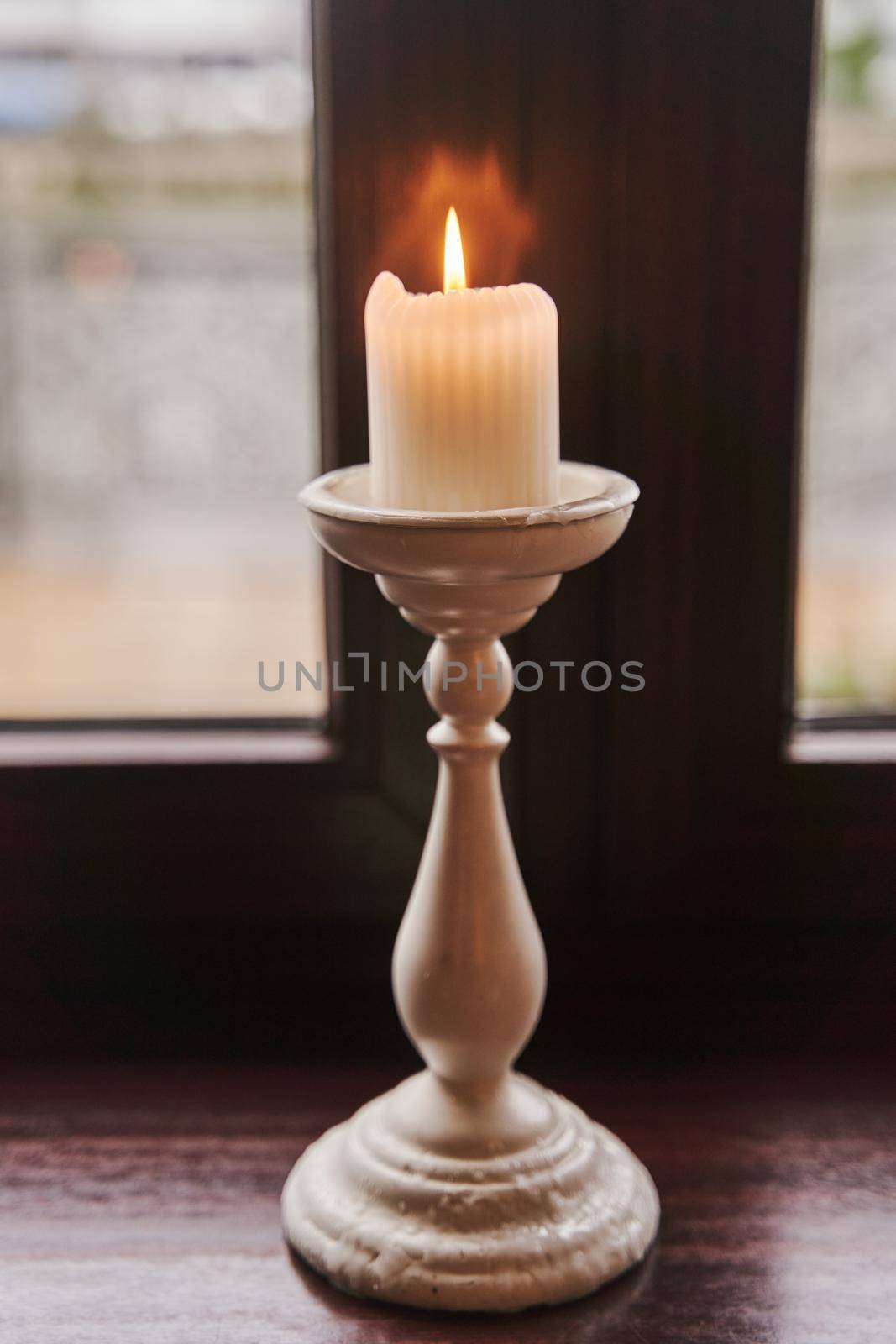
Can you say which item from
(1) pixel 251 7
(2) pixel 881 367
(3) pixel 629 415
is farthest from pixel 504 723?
(1) pixel 251 7

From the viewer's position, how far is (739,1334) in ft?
1.73

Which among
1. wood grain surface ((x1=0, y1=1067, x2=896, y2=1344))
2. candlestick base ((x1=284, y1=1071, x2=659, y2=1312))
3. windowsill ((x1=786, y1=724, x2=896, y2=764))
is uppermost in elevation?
windowsill ((x1=786, y1=724, x2=896, y2=764))

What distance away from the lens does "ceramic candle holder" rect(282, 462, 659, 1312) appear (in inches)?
21.2

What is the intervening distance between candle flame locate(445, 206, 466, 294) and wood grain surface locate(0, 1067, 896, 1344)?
40 cm

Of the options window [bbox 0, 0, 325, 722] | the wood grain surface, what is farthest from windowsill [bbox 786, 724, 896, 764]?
window [bbox 0, 0, 325, 722]

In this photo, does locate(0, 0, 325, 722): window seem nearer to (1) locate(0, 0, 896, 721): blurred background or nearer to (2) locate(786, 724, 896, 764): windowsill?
(1) locate(0, 0, 896, 721): blurred background

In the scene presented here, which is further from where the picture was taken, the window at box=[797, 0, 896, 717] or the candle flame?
the window at box=[797, 0, 896, 717]

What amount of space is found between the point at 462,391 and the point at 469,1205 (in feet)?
1.06

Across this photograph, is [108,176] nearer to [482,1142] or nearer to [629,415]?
[629,415]

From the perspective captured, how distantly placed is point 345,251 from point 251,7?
149mm

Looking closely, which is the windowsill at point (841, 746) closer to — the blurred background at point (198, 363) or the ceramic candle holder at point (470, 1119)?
the blurred background at point (198, 363)

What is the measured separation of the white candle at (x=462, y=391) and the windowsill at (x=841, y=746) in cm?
28

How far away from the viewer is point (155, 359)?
30.1 inches

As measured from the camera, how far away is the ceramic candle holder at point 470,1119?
0.54 metres
